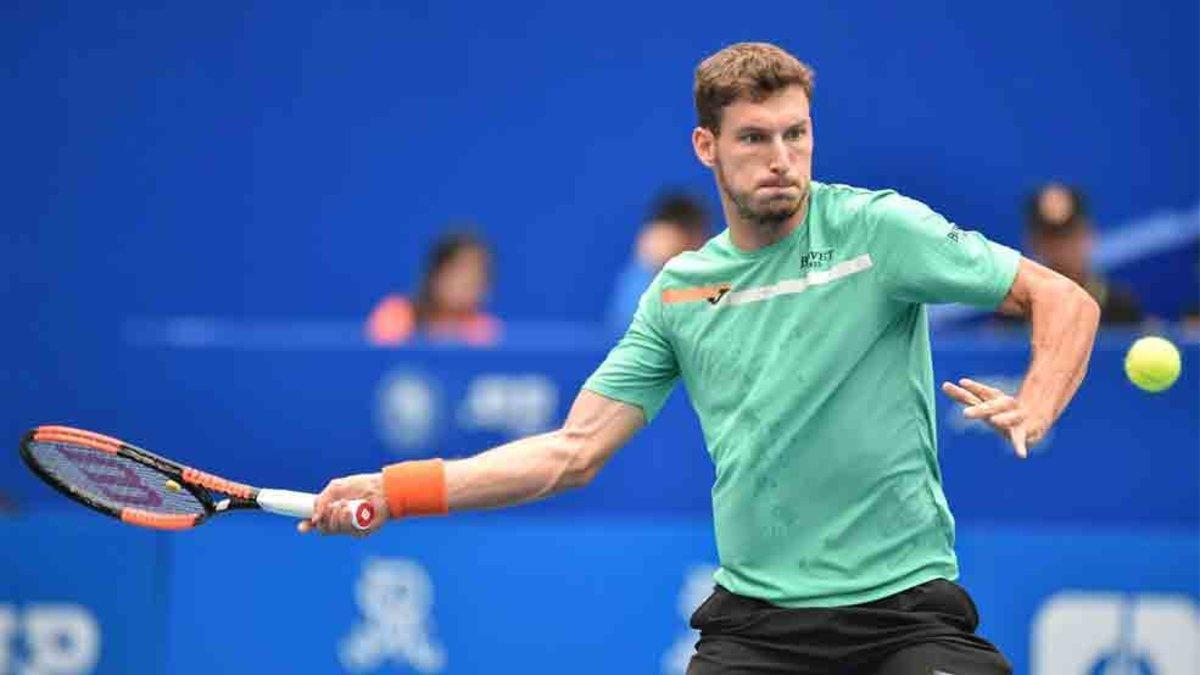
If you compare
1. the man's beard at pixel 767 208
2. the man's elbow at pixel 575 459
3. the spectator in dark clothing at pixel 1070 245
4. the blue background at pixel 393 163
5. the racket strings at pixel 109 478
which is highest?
the blue background at pixel 393 163

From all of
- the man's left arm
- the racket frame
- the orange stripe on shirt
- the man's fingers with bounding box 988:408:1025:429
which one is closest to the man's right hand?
the racket frame

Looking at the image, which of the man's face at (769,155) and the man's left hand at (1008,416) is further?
the man's face at (769,155)

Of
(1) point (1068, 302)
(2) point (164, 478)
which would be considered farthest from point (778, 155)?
(2) point (164, 478)

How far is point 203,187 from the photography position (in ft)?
47.0

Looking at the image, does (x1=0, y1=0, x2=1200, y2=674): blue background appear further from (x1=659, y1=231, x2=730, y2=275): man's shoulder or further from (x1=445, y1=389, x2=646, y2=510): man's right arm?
(x1=659, y1=231, x2=730, y2=275): man's shoulder

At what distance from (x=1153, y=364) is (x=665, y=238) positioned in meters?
5.73

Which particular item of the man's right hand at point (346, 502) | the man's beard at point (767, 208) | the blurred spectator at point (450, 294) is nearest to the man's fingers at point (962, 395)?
the man's beard at point (767, 208)

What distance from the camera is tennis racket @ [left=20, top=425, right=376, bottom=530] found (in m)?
6.05

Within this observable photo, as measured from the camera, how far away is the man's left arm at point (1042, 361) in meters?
4.86

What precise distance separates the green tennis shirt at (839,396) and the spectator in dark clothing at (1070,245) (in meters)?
5.14

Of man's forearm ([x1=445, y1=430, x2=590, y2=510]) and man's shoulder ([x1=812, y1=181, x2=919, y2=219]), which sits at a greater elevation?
man's shoulder ([x1=812, y1=181, x2=919, y2=219])

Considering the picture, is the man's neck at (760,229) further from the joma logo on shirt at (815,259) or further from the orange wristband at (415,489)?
the orange wristband at (415,489)

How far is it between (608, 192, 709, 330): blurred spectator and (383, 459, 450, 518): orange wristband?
5549mm

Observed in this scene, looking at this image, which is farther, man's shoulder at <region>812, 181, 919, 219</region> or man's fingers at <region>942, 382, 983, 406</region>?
man's shoulder at <region>812, 181, 919, 219</region>
